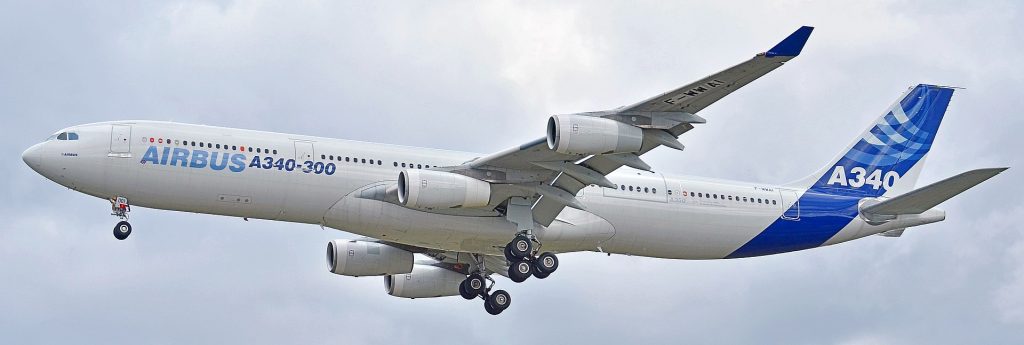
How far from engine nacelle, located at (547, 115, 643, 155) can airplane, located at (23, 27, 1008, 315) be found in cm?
4

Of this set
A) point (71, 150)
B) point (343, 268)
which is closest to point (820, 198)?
point (343, 268)

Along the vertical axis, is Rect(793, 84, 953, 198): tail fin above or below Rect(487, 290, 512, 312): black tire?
above

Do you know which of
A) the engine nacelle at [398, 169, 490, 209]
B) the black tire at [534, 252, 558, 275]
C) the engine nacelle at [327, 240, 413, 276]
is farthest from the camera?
the engine nacelle at [327, 240, 413, 276]

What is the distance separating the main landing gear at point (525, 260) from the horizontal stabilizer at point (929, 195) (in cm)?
1059

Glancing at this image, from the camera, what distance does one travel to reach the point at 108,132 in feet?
145

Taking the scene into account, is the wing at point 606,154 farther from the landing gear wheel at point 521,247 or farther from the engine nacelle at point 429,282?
the engine nacelle at point 429,282

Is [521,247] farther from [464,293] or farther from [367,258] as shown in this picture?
[464,293]

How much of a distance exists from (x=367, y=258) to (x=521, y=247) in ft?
23.6

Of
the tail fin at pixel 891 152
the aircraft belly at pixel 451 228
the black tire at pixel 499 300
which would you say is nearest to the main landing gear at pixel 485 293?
the black tire at pixel 499 300

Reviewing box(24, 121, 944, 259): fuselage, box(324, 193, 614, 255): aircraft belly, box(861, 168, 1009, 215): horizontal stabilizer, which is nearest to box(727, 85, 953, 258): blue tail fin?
box(861, 168, 1009, 215): horizontal stabilizer

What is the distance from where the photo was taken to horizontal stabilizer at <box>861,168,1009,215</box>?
4500 centimetres

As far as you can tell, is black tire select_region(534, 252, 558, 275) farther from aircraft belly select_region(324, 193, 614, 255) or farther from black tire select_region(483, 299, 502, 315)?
black tire select_region(483, 299, 502, 315)

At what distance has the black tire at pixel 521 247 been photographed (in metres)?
46.1

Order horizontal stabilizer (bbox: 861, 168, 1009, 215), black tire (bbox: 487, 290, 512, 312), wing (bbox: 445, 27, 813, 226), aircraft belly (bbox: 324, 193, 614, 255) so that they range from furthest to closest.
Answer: black tire (bbox: 487, 290, 512, 312) < aircraft belly (bbox: 324, 193, 614, 255) < horizontal stabilizer (bbox: 861, 168, 1009, 215) < wing (bbox: 445, 27, 813, 226)
